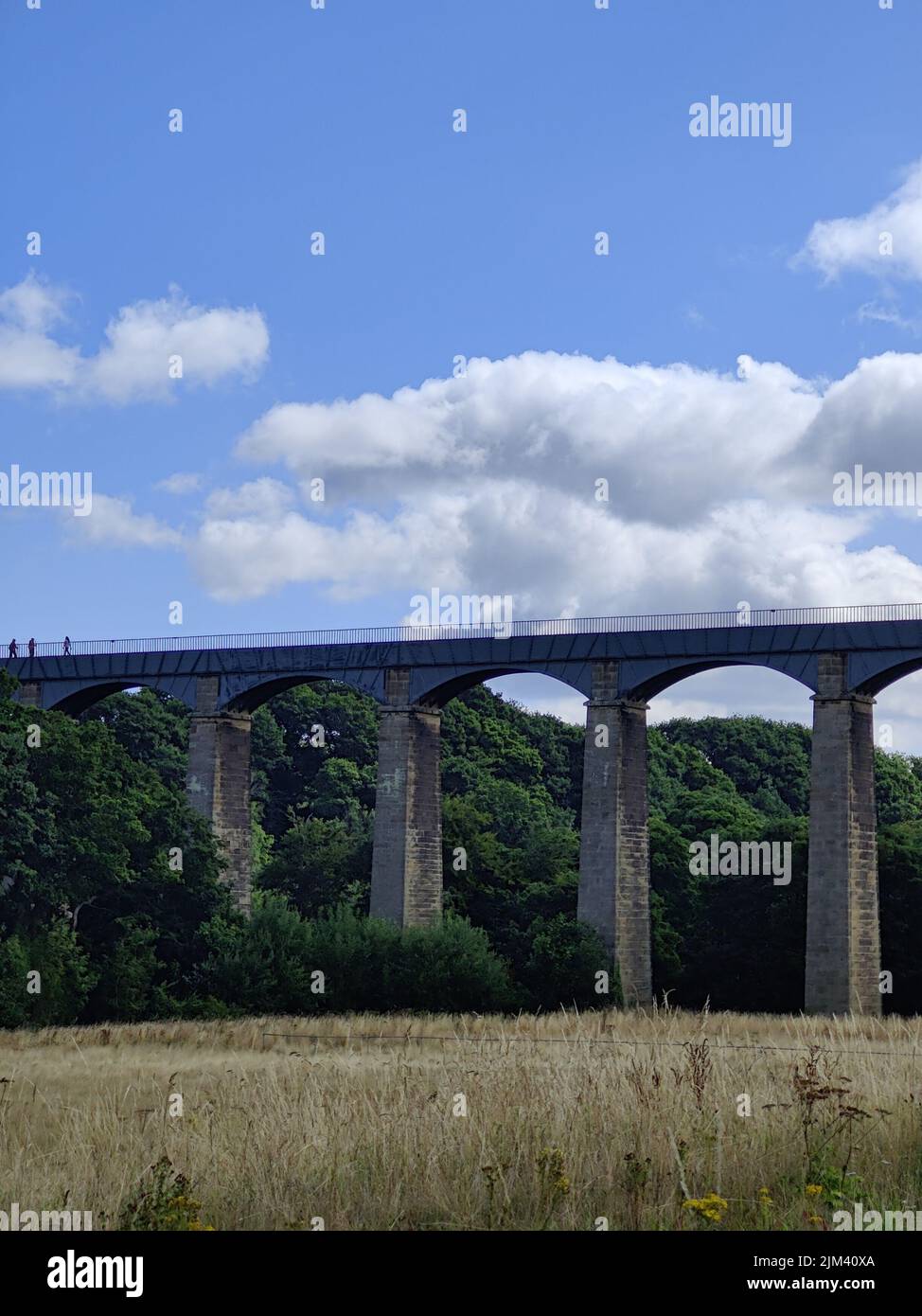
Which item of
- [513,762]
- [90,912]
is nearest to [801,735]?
[513,762]

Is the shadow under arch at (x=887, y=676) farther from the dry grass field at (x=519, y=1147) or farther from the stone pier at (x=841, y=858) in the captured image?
the dry grass field at (x=519, y=1147)

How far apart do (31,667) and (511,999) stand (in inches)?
906

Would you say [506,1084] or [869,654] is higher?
[869,654]

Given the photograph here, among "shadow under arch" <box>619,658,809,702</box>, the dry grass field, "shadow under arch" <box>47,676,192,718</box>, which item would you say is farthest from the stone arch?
the dry grass field

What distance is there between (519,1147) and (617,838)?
128 feet

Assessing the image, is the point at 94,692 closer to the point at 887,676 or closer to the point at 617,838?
the point at 617,838

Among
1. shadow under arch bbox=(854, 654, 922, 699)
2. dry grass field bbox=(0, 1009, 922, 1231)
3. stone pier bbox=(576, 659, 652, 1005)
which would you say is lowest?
dry grass field bbox=(0, 1009, 922, 1231)

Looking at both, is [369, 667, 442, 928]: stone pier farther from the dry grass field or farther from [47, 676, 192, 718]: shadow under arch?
the dry grass field

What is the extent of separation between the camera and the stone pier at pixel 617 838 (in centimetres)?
4809

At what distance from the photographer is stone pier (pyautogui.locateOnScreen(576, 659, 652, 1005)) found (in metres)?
48.1

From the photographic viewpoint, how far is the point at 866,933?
4559 cm

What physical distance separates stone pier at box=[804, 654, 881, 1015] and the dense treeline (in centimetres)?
511
